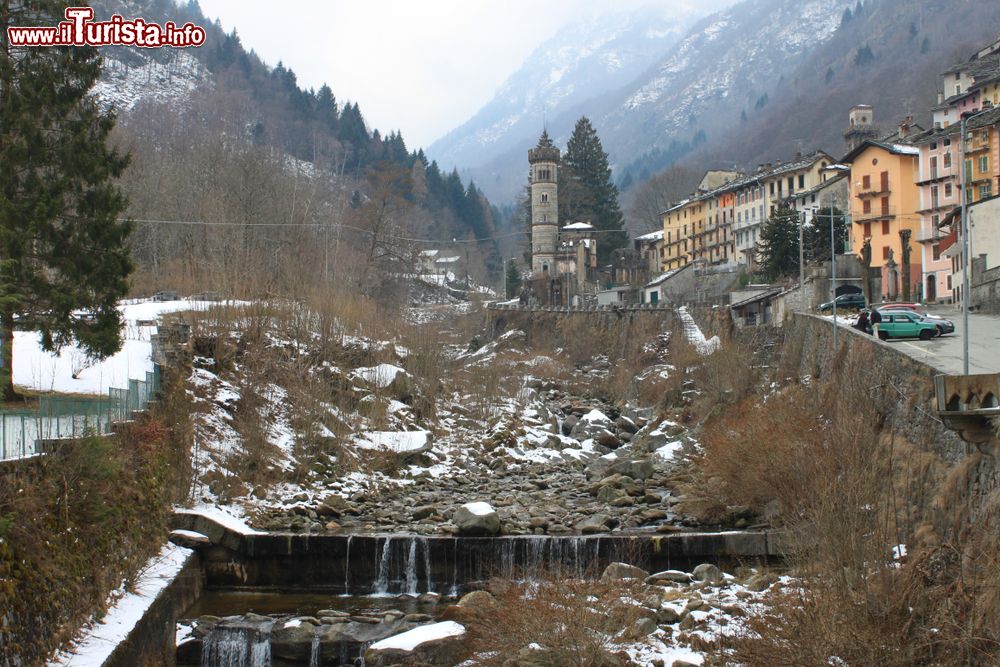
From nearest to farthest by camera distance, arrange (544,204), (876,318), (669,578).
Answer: (669,578)
(876,318)
(544,204)

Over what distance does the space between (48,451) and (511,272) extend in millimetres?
100939

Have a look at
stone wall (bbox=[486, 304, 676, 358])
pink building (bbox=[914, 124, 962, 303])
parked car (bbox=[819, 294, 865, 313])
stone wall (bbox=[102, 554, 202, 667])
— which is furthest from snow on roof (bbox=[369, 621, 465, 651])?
stone wall (bbox=[486, 304, 676, 358])

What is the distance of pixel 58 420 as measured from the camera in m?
21.0

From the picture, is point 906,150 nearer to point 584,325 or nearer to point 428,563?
point 584,325

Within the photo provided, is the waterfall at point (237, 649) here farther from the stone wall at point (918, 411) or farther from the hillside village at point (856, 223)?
the hillside village at point (856, 223)

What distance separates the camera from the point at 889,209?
73750mm

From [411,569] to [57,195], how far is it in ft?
45.7

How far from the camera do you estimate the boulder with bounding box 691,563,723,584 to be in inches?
928

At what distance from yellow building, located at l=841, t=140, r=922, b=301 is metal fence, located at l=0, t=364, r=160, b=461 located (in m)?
57.1

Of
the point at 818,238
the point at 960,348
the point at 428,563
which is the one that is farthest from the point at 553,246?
the point at 428,563

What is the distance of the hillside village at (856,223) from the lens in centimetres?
6144

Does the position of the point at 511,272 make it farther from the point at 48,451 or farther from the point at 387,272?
the point at 48,451

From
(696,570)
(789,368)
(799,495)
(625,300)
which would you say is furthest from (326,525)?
(625,300)

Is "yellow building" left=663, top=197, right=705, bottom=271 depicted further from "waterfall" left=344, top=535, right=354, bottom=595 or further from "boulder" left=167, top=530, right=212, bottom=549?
"boulder" left=167, top=530, right=212, bottom=549
